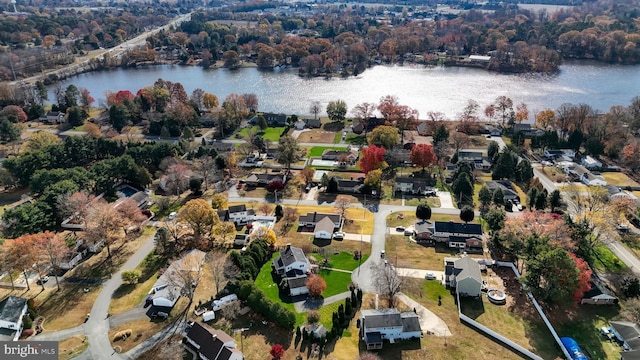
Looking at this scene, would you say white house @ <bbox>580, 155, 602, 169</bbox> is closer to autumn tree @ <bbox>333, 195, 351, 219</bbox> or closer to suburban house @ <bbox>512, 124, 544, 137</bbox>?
suburban house @ <bbox>512, 124, 544, 137</bbox>

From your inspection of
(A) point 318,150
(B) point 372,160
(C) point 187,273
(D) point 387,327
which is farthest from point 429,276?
(A) point 318,150

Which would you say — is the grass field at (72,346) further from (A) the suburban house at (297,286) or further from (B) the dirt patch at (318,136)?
(B) the dirt patch at (318,136)

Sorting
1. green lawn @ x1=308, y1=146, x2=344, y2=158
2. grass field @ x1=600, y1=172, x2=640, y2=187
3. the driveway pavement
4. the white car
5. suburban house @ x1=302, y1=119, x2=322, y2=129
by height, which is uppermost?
suburban house @ x1=302, y1=119, x2=322, y2=129

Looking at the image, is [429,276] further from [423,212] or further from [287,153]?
[287,153]

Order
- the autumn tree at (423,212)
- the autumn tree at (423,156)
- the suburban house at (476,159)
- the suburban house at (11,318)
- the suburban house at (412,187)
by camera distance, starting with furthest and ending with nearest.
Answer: the suburban house at (476,159) → the autumn tree at (423,156) → the suburban house at (412,187) → the autumn tree at (423,212) → the suburban house at (11,318)

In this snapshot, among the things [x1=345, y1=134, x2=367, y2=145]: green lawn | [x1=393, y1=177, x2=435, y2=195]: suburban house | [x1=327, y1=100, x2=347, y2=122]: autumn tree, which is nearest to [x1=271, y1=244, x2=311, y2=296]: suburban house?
[x1=393, y1=177, x2=435, y2=195]: suburban house

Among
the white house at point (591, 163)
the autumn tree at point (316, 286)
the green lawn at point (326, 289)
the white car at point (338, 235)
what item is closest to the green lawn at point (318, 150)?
the white car at point (338, 235)
